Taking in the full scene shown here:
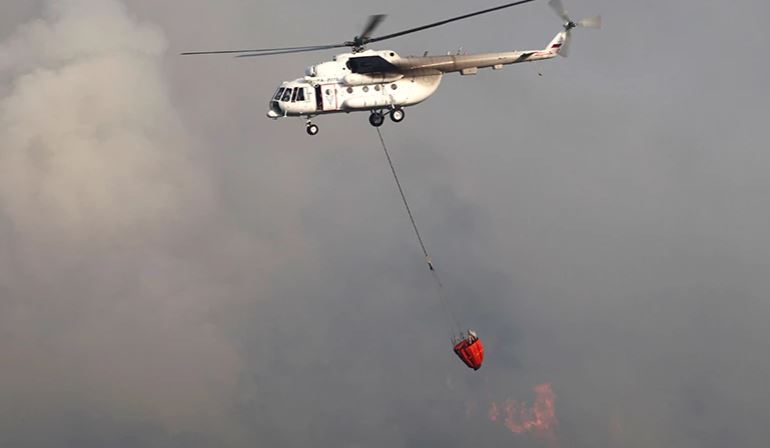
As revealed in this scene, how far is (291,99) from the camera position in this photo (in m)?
70.1

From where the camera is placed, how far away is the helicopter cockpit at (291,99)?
7000 cm

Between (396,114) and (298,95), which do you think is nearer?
(298,95)

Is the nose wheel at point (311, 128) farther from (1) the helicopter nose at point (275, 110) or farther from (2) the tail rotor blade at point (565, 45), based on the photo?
(2) the tail rotor blade at point (565, 45)

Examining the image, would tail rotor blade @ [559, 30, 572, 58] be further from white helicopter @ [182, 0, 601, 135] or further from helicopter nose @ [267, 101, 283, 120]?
helicopter nose @ [267, 101, 283, 120]

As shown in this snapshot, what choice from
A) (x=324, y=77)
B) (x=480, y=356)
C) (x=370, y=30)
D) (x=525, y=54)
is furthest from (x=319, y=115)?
(x=480, y=356)

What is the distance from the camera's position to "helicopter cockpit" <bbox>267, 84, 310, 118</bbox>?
7000cm

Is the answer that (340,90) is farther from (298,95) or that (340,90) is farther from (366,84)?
(298,95)

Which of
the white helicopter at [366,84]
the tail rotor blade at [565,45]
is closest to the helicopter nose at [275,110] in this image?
the white helicopter at [366,84]

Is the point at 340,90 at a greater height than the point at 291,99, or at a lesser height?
lesser

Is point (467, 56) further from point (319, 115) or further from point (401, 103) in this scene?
point (319, 115)

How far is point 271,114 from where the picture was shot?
2798 inches

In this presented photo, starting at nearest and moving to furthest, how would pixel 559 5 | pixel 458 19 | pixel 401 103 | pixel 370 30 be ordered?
pixel 458 19 → pixel 370 30 → pixel 401 103 → pixel 559 5

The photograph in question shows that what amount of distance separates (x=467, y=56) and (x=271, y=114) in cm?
1453

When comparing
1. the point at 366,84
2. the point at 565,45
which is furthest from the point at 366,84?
the point at 565,45
